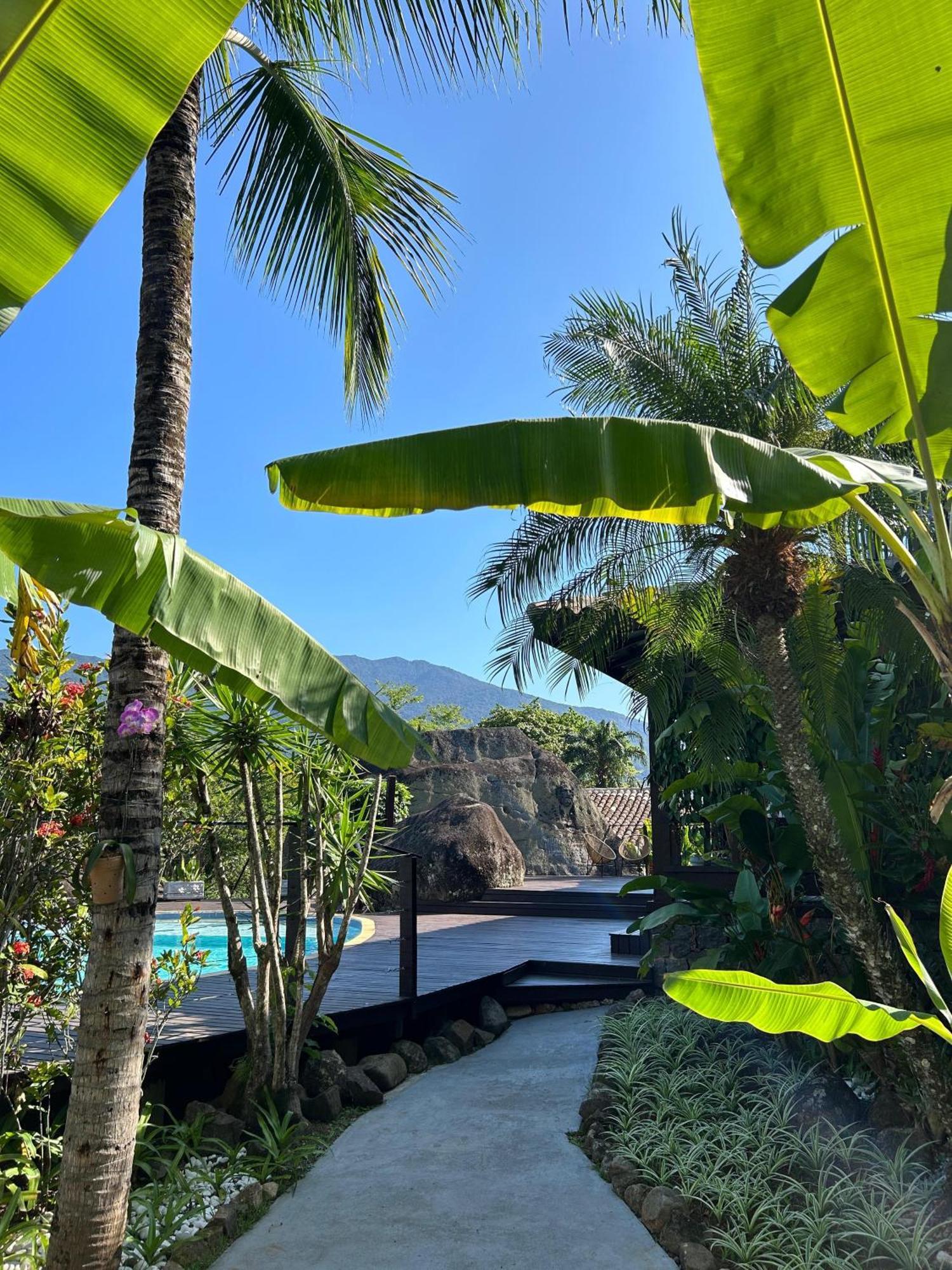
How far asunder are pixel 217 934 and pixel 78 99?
1723 centimetres

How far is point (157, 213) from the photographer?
13.7ft

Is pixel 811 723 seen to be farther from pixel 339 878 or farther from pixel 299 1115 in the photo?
pixel 299 1115

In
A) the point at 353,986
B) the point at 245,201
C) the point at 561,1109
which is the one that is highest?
the point at 245,201

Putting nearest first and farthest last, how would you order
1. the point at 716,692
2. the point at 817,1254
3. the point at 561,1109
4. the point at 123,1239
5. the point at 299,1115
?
the point at 123,1239 → the point at 817,1254 → the point at 299,1115 → the point at 561,1109 → the point at 716,692

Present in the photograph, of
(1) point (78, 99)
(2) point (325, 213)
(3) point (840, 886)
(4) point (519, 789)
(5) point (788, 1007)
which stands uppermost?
(2) point (325, 213)

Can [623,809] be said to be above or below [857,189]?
below

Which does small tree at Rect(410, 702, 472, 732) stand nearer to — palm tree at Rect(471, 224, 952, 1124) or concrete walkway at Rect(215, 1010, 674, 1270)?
palm tree at Rect(471, 224, 952, 1124)

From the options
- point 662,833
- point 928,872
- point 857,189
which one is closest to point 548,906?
point 662,833

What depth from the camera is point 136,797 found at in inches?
149

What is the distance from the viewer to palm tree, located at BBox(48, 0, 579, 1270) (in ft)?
11.6

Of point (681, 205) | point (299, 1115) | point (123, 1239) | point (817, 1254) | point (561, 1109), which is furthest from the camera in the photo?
point (681, 205)

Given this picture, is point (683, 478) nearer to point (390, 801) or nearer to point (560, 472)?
point (560, 472)

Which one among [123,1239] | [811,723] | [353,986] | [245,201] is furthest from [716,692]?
[123,1239]

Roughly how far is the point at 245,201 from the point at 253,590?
4.24 m
